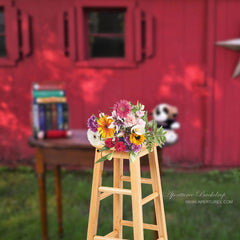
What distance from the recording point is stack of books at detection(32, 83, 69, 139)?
2943 mm

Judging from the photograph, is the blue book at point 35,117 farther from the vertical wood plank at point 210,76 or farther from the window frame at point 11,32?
the vertical wood plank at point 210,76

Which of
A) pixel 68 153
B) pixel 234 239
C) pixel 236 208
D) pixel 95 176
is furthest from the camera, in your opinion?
pixel 236 208

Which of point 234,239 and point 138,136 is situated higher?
point 138,136

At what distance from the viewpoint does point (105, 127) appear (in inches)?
72.5

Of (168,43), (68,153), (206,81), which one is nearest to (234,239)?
(68,153)

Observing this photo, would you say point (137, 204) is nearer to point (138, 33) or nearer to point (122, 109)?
point (122, 109)

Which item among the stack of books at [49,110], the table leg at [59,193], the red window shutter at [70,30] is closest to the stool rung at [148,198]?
the stack of books at [49,110]

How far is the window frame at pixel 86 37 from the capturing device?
5.43m

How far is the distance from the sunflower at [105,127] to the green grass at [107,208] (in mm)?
650

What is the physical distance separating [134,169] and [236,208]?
2.64 m

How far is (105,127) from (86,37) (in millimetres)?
4010

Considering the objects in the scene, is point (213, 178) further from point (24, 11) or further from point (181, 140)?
point (24, 11)

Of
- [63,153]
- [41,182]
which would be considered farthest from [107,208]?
[63,153]

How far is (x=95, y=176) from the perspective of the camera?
197 centimetres
